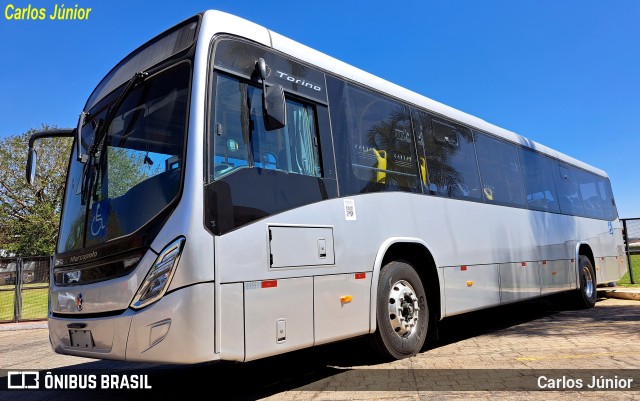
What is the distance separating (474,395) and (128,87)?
163 inches

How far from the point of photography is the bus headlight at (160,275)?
3514 millimetres

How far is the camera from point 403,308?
550 centimetres

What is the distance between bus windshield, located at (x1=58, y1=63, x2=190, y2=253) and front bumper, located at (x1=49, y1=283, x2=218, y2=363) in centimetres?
71

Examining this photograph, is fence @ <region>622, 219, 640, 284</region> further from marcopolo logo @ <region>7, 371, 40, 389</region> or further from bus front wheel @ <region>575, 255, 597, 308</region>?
marcopolo logo @ <region>7, 371, 40, 389</region>

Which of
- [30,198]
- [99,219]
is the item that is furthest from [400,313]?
[30,198]

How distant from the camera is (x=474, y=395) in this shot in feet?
13.2

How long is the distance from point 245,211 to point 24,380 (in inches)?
160

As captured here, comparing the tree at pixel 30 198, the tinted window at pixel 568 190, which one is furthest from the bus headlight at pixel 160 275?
the tree at pixel 30 198

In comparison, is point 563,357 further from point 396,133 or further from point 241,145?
point 241,145

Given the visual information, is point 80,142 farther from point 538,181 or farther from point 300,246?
point 538,181

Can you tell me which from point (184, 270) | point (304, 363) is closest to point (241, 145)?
point (184, 270)

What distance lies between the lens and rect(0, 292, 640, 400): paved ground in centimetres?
428

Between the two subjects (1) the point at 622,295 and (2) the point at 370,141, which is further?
(1) the point at 622,295

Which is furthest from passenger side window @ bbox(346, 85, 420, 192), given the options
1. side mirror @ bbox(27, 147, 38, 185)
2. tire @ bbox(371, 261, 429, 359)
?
side mirror @ bbox(27, 147, 38, 185)
